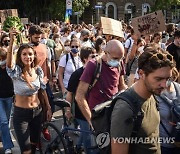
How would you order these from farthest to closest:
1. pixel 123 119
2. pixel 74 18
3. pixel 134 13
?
pixel 134 13
pixel 74 18
pixel 123 119

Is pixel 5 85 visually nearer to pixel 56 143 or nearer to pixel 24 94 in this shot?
pixel 24 94

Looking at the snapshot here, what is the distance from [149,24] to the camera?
23.5 feet

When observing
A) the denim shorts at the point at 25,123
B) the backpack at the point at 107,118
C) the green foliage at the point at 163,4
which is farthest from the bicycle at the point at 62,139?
the green foliage at the point at 163,4

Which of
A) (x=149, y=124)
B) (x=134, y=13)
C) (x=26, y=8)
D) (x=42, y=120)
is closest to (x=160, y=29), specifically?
(x=42, y=120)

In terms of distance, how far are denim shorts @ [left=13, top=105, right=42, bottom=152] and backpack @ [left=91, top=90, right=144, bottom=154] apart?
184cm

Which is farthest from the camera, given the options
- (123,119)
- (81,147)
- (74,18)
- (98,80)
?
(74,18)

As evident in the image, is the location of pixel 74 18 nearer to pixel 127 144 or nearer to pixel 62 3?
pixel 62 3

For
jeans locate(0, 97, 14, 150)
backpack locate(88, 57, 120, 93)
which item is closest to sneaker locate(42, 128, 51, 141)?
jeans locate(0, 97, 14, 150)

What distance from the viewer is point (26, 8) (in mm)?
36844

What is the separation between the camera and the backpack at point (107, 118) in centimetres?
236

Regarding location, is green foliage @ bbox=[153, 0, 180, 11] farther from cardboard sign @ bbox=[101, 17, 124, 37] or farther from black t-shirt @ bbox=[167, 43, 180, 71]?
black t-shirt @ bbox=[167, 43, 180, 71]

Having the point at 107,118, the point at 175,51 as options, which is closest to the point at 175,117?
the point at 107,118

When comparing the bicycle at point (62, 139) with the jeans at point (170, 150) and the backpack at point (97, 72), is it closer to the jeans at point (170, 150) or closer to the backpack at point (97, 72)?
the backpack at point (97, 72)

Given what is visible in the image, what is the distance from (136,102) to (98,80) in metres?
1.55
